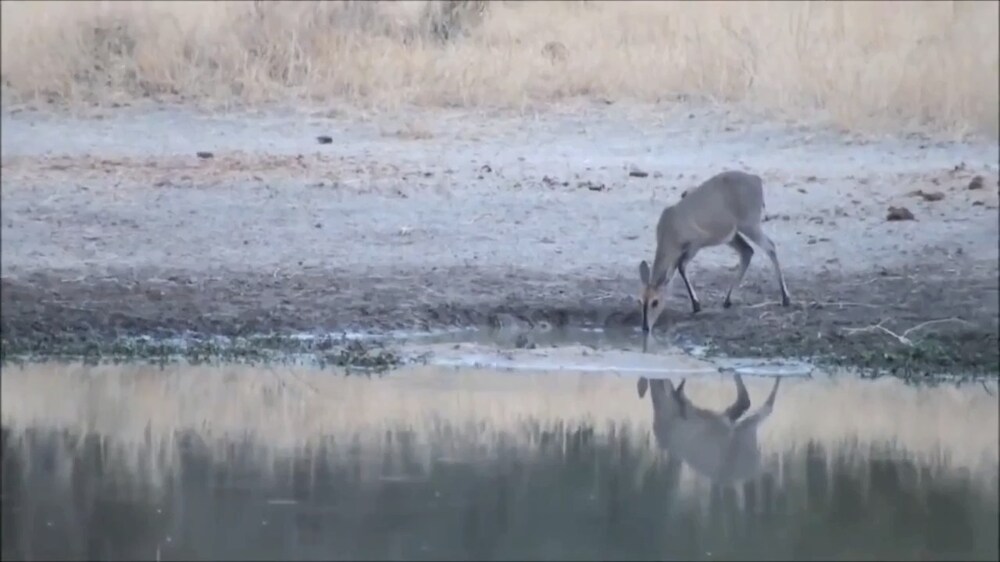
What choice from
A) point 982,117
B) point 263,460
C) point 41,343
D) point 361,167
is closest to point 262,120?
point 361,167

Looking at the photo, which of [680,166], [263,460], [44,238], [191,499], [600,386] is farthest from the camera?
[680,166]

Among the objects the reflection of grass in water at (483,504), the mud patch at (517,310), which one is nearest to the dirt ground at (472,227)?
the mud patch at (517,310)

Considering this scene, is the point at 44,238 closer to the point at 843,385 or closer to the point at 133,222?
the point at 133,222

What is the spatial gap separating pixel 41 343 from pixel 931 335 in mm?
4239

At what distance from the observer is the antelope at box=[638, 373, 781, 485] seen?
6965mm

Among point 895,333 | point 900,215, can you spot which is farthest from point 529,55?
point 895,333

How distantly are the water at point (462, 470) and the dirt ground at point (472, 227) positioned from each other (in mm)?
1079

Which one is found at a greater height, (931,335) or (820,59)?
(820,59)

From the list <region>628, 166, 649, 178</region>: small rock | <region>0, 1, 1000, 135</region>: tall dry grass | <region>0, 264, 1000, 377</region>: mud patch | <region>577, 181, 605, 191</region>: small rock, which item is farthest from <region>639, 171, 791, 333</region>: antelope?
<region>0, 1, 1000, 135</region>: tall dry grass

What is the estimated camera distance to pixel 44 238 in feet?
35.7

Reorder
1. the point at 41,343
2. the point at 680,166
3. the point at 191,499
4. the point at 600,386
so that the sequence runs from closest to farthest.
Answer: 1. the point at 191,499
2. the point at 600,386
3. the point at 41,343
4. the point at 680,166

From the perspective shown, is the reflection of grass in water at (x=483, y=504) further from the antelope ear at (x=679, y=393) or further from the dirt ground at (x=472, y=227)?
the dirt ground at (x=472, y=227)

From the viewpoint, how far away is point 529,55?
13.2 metres

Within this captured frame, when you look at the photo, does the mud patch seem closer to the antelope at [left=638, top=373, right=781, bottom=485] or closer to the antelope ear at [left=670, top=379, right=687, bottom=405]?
the antelope ear at [left=670, top=379, right=687, bottom=405]
